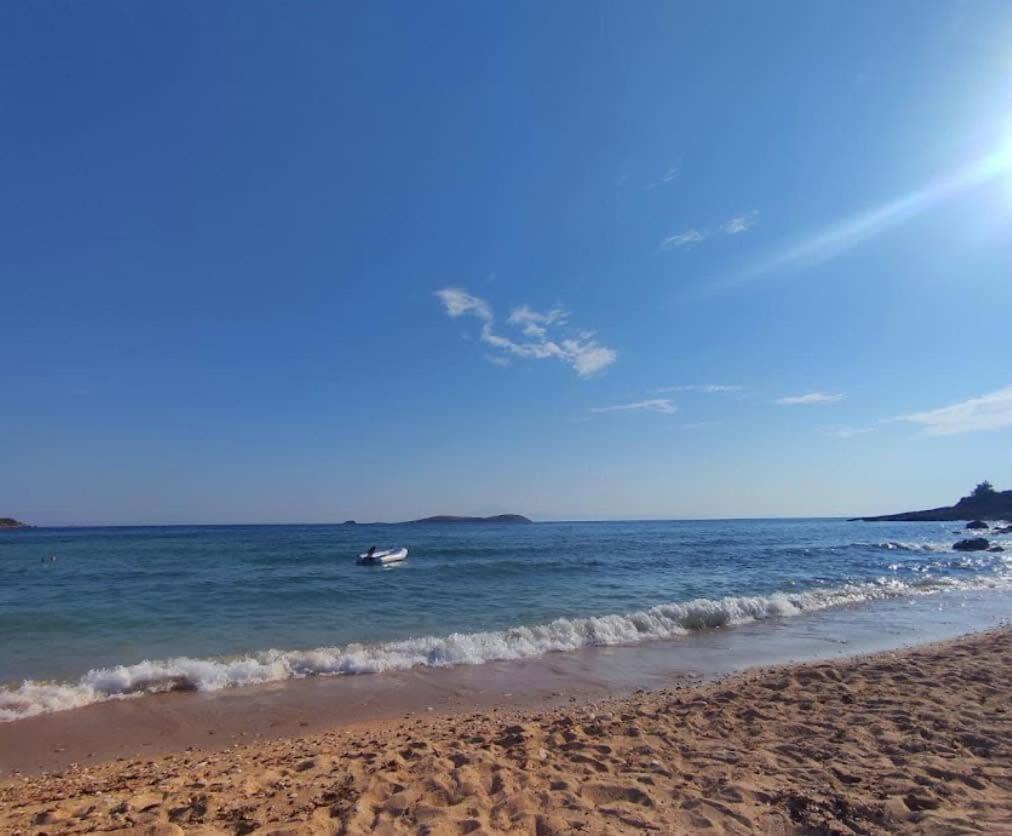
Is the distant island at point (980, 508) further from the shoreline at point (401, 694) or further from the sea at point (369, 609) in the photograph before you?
the shoreline at point (401, 694)

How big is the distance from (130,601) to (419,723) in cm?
1500

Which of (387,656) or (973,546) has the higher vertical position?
(387,656)

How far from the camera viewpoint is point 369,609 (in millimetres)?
15664

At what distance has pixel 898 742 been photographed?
5441 mm

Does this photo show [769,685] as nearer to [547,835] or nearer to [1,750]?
[547,835]

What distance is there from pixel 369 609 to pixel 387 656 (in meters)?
5.76

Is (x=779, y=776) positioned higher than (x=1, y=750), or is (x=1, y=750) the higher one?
(x=779, y=776)

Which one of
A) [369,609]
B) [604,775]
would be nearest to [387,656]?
[369,609]

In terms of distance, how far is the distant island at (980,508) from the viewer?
92.3 m

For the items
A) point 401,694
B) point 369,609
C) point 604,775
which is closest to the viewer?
point 604,775

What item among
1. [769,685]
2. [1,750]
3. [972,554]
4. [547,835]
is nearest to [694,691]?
[769,685]

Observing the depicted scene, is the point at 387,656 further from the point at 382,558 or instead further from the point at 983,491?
the point at 983,491

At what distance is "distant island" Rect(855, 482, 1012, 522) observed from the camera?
9231 cm

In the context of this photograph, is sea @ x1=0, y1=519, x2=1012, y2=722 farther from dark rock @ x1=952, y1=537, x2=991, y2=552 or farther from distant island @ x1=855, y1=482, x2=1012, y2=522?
distant island @ x1=855, y1=482, x2=1012, y2=522
